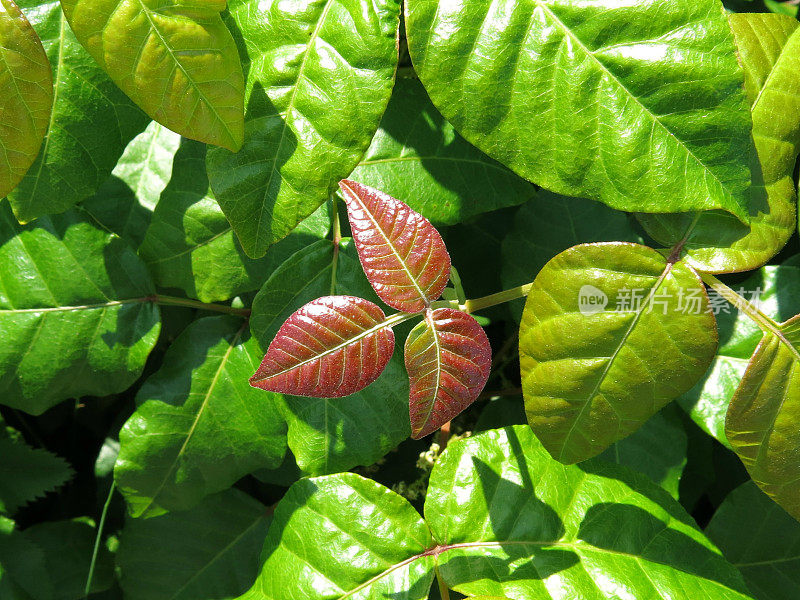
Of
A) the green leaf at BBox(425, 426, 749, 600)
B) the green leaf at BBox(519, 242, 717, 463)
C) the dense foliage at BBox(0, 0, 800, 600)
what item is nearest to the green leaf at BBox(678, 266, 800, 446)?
the dense foliage at BBox(0, 0, 800, 600)

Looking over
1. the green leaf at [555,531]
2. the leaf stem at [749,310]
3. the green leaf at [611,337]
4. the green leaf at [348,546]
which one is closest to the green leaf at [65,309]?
the green leaf at [348,546]

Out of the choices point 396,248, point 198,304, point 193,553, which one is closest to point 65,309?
point 198,304

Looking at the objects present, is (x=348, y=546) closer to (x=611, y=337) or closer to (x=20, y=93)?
(x=611, y=337)

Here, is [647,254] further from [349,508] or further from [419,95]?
[349,508]

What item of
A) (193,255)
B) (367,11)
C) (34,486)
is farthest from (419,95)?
(34,486)

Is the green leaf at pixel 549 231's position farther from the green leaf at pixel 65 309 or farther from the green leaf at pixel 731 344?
the green leaf at pixel 65 309

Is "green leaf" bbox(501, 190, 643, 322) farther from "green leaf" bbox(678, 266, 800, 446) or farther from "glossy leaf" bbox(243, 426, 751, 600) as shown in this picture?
"glossy leaf" bbox(243, 426, 751, 600)
